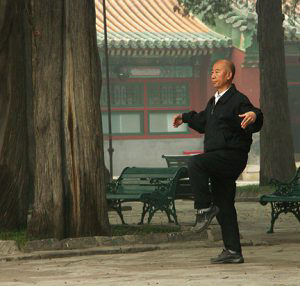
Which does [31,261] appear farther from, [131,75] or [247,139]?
[131,75]

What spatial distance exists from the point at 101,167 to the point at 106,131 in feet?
83.7

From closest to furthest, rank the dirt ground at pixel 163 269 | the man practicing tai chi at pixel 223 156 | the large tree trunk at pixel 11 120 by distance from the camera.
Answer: the dirt ground at pixel 163 269 → the man practicing tai chi at pixel 223 156 → the large tree trunk at pixel 11 120

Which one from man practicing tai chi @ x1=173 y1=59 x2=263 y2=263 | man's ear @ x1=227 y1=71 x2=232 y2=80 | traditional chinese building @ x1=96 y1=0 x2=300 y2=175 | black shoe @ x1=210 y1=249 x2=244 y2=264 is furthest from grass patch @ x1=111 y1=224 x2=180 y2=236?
traditional chinese building @ x1=96 y1=0 x2=300 y2=175

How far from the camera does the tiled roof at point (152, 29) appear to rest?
37062 millimetres

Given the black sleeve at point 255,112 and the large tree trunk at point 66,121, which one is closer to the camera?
the black sleeve at point 255,112

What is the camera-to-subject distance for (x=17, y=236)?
13.6m

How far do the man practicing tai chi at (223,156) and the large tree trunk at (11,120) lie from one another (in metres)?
3.33

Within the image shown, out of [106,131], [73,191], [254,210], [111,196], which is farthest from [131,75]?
[73,191]

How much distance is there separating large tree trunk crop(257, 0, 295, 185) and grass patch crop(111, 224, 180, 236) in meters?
9.04

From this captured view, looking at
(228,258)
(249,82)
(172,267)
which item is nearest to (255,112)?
(228,258)

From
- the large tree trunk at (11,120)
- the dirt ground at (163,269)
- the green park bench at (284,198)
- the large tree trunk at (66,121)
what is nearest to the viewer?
the dirt ground at (163,269)

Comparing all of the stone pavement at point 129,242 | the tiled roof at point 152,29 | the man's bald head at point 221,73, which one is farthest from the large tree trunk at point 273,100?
the man's bald head at point 221,73

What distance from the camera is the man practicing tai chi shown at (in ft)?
35.7

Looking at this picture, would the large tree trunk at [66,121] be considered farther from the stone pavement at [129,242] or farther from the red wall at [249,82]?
the red wall at [249,82]
